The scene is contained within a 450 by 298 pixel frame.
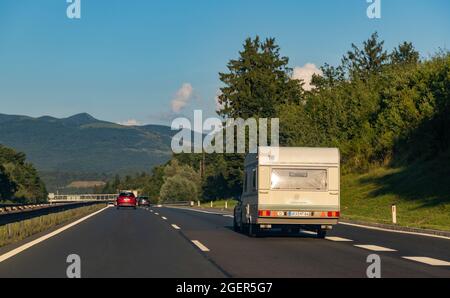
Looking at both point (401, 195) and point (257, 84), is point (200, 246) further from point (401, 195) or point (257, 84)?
point (257, 84)

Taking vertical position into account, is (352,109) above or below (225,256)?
above

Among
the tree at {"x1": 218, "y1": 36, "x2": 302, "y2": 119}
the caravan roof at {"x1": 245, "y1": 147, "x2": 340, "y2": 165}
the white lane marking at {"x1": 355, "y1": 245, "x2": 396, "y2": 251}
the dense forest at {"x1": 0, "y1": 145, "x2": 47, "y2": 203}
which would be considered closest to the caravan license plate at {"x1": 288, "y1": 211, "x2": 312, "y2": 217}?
the caravan roof at {"x1": 245, "y1": 147, "x2": 340, "y2": 165}

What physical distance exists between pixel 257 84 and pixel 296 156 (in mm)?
72511

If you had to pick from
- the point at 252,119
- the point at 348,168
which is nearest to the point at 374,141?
the point at 348,168

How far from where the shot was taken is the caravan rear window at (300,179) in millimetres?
21172

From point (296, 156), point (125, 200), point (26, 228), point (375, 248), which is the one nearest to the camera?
point (375, 248)

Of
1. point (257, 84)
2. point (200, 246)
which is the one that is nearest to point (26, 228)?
point (200, 246)

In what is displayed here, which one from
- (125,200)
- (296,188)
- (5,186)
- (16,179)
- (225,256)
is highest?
(16,179)

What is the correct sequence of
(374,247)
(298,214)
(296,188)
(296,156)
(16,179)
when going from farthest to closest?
(16,179) < (296,156) < (296,188) < (298,214) < (374,247)

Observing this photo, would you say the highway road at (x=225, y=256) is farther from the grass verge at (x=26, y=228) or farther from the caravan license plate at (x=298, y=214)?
the grass verge at (x=26, y=228)

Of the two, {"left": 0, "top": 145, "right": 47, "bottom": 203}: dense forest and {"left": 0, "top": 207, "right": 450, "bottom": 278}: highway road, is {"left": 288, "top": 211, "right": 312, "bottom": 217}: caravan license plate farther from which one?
{"left": 0, "top": 145, "right": 47, "bottom": 203}: dense forest

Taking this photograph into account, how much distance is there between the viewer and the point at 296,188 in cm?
2119
